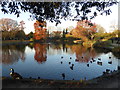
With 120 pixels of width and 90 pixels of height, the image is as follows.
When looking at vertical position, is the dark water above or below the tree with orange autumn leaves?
below

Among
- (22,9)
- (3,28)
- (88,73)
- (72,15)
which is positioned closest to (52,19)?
(72,15)

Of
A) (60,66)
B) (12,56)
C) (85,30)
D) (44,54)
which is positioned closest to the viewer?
(60,66)

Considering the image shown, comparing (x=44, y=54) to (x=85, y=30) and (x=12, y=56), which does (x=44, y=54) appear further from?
(x=85, y=30)

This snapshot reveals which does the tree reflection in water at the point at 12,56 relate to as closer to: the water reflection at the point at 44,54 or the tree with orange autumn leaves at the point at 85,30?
the water reflection at the point at 44,54

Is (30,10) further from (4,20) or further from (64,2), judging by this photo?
(4,20)

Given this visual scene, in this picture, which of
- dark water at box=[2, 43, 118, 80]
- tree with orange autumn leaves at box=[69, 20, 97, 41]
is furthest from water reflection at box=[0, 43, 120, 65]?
tree with orange autumn leaves at box=[69, 20, 97, 41]

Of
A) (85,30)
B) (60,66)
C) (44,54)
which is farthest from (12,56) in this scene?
(85,30)

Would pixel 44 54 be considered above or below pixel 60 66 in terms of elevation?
above

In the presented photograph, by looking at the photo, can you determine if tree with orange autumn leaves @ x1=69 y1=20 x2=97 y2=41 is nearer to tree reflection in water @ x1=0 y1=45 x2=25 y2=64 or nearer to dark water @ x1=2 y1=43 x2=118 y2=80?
tree reflection in water @ x1=0 y1=45 x2=25 y2=64

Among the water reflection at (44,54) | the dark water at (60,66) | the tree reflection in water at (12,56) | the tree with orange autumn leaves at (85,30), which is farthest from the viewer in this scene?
the tree with orange autumn leaves at (85,30)

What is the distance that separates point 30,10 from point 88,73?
730 centimetres

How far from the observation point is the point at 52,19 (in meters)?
7.00

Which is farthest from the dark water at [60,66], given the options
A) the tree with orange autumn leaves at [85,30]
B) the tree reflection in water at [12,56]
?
the tree with orange autumn leaves at [85,30]

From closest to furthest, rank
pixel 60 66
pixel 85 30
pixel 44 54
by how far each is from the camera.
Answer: pixel 60 66
pixel 44 54
pixel 85 30
